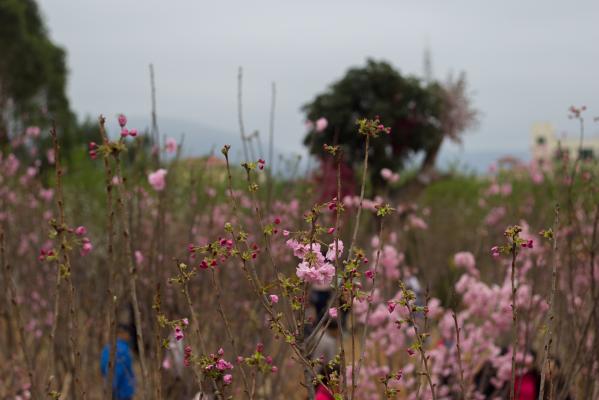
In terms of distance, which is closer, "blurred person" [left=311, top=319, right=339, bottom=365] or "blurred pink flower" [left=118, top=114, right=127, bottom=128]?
"blurred pink flower" [left=118, top=114, right=127, bottom=128]

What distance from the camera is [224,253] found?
1832 millimetres

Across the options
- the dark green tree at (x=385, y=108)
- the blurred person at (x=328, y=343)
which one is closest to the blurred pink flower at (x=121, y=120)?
the blurred person at (x=328, y=343)

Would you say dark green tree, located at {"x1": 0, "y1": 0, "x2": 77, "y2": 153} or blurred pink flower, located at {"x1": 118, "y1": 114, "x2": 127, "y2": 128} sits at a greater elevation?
blurred pink flower, located at {"x1": 118, "y1": 114, "x2": 127, "y2": 128}

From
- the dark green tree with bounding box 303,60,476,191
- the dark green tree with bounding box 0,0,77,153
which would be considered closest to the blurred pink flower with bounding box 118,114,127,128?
the dark green tree with bounding box 303,60,476,191

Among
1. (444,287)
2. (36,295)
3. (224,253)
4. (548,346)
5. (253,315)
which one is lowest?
(444,287)

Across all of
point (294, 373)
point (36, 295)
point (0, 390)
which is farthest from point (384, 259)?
point (36, 295)

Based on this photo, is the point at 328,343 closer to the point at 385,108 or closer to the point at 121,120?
the point at 121,120

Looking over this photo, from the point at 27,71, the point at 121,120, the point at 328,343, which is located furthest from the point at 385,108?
the point at 27,71

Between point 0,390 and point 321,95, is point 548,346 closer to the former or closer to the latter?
point 0,390

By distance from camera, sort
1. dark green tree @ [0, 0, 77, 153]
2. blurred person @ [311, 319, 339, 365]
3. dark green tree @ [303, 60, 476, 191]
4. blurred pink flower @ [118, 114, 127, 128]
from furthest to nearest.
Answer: dark green tree @ [0, 0, 77, 153] < dark green tree @ [303, 60, 476, 191] < blurred person @ [311, 319, 339, 365] < blurred pink flower @ [118, 114, 127, 128]

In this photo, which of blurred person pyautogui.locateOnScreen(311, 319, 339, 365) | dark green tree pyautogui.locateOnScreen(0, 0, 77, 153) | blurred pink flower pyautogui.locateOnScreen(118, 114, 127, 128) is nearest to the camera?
blurred pink flower pyautogui.locateOnScreen(118, 114, 127, 128)

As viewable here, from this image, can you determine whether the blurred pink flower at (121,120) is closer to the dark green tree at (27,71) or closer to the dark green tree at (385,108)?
the dark green tree at (385,108)

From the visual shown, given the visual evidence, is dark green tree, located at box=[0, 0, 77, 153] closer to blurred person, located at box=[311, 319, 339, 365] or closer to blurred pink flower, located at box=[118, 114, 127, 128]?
blurred person, located at box=[311, 319, 339, 365]

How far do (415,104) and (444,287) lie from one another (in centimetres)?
754
